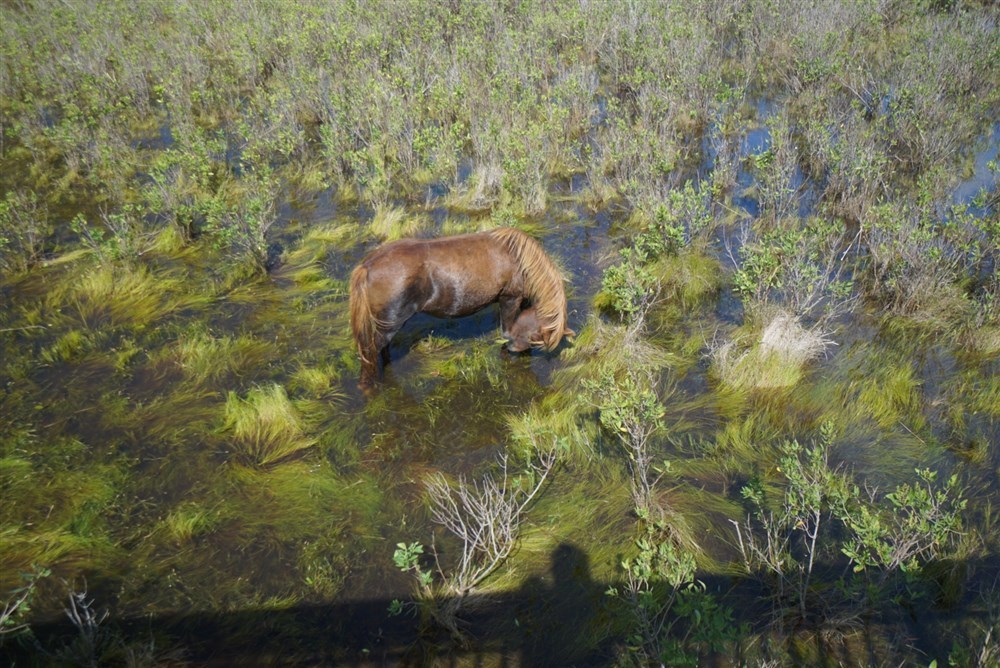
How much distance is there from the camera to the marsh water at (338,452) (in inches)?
121

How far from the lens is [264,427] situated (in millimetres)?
4289

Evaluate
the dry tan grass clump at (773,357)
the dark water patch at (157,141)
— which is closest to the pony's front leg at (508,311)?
the dry tan grass clump at (773,357)

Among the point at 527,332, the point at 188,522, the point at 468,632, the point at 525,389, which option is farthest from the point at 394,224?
the point at 468,632

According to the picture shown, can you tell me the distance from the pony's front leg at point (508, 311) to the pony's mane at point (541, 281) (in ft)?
0.51

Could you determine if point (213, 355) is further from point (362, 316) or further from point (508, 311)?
point (508, 311)

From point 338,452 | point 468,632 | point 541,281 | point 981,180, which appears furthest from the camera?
point 981,180

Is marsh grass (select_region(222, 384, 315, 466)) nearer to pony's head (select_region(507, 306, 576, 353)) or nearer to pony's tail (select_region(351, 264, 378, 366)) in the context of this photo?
pony's tail (select_region(351, 264, 378, 366))

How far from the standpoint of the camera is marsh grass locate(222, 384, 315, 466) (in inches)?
164

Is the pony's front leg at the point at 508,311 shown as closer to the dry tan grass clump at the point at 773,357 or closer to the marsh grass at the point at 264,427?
the dry tan grass clump at the point at 773,357

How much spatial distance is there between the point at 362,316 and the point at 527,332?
1.53 meters

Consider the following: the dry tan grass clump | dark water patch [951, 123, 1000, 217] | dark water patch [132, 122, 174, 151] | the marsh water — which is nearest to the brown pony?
the marsh water

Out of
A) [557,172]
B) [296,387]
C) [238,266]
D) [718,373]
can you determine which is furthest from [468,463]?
[557,172]

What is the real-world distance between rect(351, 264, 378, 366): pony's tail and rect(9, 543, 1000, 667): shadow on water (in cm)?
217

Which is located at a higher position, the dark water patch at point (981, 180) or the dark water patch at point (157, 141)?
the dark water patch at point (157, 141)
